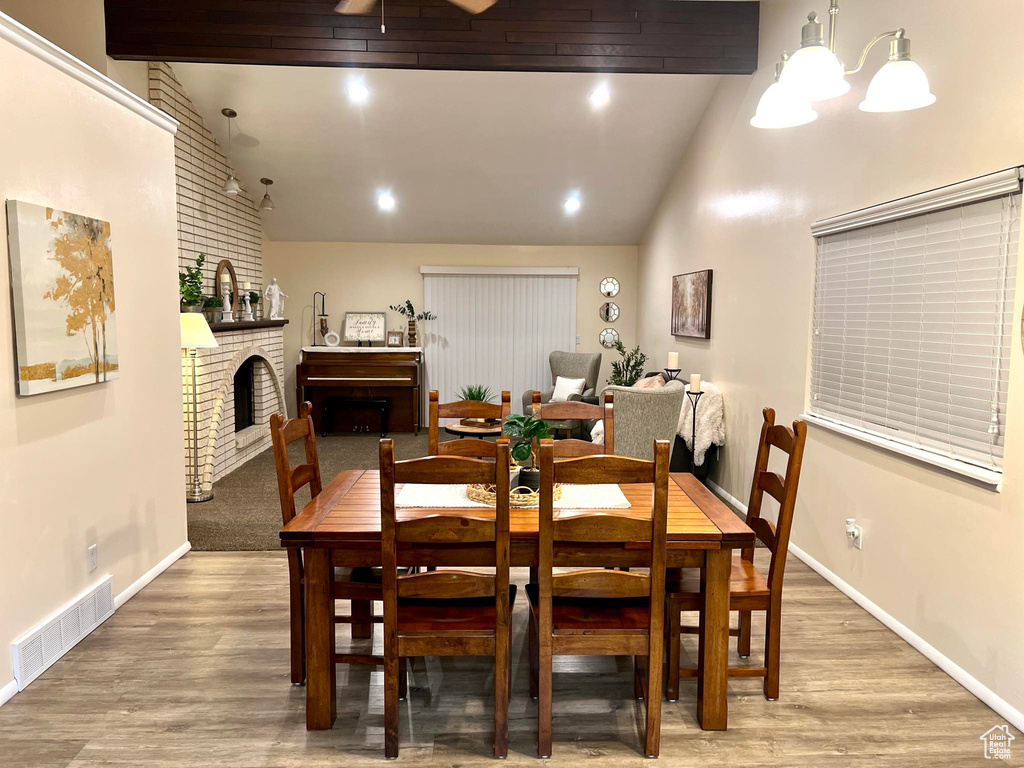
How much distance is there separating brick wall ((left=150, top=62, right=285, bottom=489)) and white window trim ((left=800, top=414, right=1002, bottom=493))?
4161 mm

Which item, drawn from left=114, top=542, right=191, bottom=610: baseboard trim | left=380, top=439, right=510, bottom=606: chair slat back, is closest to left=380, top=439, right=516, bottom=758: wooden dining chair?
left=380, top=439, right=510, bottom=606: chair slat back

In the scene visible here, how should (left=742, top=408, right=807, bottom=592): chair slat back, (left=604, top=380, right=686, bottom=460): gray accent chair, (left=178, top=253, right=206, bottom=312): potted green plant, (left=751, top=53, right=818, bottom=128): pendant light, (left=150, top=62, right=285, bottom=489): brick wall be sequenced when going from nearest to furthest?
(left=751, top=53, right=818, bottom=128): pendant light
(left=742, top=408, right=807, bottom=592): chair slat back
(left=604, top=380, right=686, bottom=460): gray accent chair
(left=178, top=253, right=206, bottom=312): potted green plant
(left=150, top=62, right=285, bottom=489): brick wall

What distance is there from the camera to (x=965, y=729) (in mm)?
2277

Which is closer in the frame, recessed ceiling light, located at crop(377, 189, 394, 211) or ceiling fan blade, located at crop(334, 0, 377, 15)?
ceiling fan blade, located at crop(334, 0, 377, 15)

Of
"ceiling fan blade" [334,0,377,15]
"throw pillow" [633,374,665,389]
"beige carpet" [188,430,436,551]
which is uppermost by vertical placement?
"ceiling fan blade" [334,0,377,15]

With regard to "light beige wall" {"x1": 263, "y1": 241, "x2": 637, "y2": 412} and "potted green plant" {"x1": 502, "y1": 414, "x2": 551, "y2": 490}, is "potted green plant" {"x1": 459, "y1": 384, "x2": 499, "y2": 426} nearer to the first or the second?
"light beige wall" {"x1": 263, "y1": 241, "x2": 637, "y2": 412}

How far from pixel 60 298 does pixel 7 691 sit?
4.70 ft

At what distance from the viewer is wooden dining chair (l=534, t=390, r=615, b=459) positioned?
289 centimetres

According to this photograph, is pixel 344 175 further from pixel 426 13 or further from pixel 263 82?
pixel 426 13

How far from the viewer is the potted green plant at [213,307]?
5441 millimetres

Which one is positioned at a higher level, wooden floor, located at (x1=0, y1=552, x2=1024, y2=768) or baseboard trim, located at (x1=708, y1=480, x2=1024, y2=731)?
baseboard trim, located at (x1=708, y1=480, x2=1024, y2=731)

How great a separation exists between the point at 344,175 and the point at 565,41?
2.96 m

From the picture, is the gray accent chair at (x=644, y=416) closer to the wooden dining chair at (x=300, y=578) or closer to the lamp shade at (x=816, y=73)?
the wooden dining chair at (x=300, y=578)

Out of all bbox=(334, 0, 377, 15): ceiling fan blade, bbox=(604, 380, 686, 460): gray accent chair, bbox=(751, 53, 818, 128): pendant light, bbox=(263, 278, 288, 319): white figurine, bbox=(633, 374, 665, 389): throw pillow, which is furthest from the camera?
bbox=(263, 278, 288, 319): white figurine
